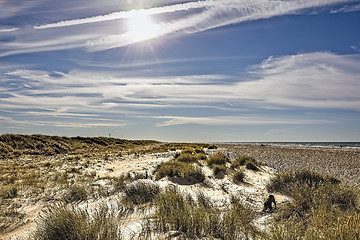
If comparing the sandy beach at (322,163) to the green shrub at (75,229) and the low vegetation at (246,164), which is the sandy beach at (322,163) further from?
the green shrub at (75,229)

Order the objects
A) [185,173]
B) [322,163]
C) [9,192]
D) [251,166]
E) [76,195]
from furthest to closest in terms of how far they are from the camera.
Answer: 1. [322,163]
2. [251,166]
3. [185,173]
4. [9,192]
5. [76,195]

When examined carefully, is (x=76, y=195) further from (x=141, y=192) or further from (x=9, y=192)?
(x=9, y=192)

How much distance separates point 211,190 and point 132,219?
4.24m

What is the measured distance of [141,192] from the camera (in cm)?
659

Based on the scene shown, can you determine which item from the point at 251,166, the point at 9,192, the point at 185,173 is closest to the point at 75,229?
the point at 9,192

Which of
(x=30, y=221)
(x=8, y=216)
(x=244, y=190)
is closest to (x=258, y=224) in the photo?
(x=244, y=190)

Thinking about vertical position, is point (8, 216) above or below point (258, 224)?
below

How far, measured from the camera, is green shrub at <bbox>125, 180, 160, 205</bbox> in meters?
6.21

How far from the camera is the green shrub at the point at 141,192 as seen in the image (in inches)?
245

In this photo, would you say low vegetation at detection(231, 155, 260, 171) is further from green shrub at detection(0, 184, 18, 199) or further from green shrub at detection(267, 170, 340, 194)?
green shrub at detection(0, 184, 18, 199)

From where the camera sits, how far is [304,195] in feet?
16.5

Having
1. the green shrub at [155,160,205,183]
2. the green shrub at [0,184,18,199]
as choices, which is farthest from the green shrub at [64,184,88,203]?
the green shrub at [155,160,205,183]

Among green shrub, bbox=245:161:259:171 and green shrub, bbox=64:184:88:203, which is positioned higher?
green shrub, bbox=245:161:259:171

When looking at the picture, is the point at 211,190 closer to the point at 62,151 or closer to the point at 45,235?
the point at 45,235
